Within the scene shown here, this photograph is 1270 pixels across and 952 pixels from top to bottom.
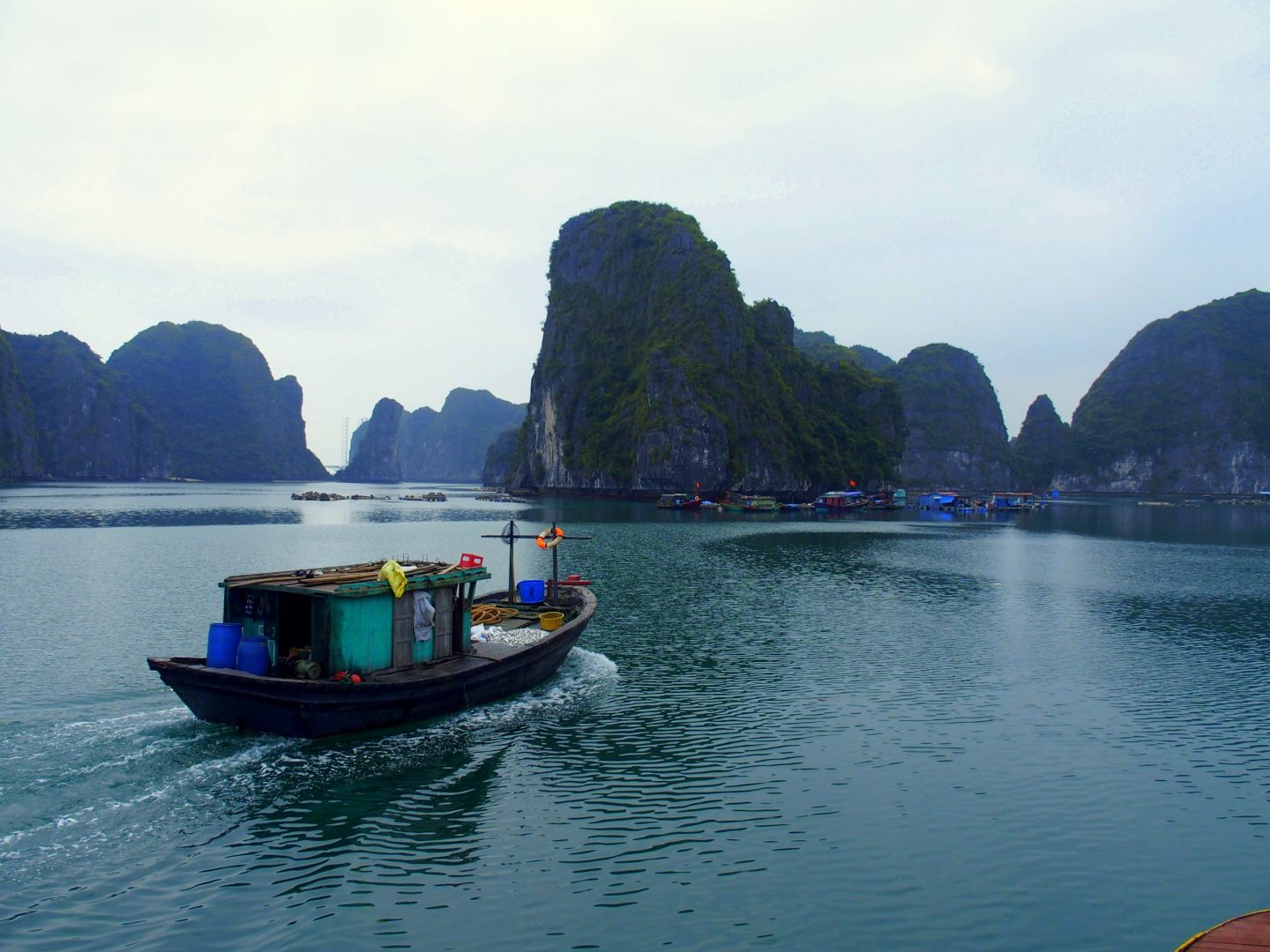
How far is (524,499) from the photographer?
145500 millimetres

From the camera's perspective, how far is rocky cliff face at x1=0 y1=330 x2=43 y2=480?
18425cm

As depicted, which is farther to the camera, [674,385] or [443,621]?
[674,385]

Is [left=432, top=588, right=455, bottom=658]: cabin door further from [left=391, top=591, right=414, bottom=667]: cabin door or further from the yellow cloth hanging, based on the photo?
the yellow cloth hanging

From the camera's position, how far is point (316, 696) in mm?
14984

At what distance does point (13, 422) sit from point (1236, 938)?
23779cm

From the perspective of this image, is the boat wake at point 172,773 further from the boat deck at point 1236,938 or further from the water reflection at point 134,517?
the water reflection at point 134,517

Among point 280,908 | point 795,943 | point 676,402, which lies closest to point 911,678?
point 795,943

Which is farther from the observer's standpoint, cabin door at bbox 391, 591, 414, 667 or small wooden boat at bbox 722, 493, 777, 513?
small wooden boat at bbox 722, 493, 777, 513

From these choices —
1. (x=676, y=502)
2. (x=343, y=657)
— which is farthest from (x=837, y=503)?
(x=343, y=657)

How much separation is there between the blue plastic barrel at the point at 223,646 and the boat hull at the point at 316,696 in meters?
0.21

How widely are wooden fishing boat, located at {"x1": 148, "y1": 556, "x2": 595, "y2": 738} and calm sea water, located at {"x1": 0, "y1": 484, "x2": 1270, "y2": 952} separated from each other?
1.63ft

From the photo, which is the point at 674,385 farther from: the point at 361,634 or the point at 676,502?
the point at 361,634

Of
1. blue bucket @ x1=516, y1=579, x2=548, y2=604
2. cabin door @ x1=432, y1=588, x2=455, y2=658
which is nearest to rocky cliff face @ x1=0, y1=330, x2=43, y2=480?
blue bucket @ x1=516, y1=579, x2=548, y2=604

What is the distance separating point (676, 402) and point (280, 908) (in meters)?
122
